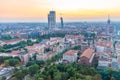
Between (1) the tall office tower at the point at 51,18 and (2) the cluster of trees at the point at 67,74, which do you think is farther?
(1) the tall office tower at the point at 51,18

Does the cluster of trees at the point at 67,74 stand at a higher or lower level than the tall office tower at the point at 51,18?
lower

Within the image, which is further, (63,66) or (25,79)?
(63,66)

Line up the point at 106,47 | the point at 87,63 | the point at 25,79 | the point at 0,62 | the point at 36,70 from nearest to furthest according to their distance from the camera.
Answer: the point at 25,79, the point at 36,70, the point at 87,63, the point at 0,62, the point at 106,47

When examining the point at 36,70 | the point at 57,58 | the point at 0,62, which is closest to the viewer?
the point at 36,70

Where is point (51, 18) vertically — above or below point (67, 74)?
above

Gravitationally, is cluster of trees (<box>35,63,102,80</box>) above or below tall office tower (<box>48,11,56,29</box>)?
below

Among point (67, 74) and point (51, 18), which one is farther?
point (51, 18)

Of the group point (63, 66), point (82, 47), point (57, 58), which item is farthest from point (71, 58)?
point (82, 47)

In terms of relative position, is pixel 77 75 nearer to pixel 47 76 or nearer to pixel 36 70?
pixel 47 76

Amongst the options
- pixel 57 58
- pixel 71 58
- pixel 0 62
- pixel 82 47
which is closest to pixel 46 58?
pixel 57 58

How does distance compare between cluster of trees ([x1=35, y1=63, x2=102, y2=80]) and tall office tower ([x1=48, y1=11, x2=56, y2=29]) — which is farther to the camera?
tall office tower ([x1=48, y1=11, x2=56, y2=29])
